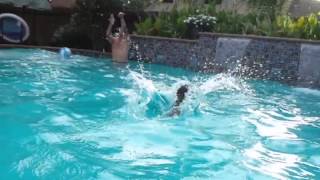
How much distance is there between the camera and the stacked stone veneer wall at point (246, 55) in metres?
13.6

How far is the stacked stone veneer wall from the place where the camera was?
1358 cm

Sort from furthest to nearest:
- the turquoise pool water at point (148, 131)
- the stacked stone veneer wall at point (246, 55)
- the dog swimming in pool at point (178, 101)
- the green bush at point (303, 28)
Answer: the green bush at point (303, 28) → the stacked stone veneer wall at point (246, 55) → the dog swimming in pool at point (178, 101) → the turquoise pool water at point (148, 131)

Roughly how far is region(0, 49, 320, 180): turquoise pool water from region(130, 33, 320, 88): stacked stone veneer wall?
1.29 m

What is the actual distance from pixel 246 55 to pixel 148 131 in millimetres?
8328

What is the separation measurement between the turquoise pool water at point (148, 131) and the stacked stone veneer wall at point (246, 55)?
1.29 metres

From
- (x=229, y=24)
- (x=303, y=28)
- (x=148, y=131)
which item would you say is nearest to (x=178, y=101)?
(x=148, y=131)

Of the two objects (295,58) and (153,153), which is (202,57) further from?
(153,153)

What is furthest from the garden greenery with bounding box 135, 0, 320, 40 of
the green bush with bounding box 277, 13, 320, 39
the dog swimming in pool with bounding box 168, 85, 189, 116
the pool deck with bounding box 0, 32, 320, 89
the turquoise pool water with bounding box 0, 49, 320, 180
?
the dog swimming in pool with bounding box 168, 85, 189, 116

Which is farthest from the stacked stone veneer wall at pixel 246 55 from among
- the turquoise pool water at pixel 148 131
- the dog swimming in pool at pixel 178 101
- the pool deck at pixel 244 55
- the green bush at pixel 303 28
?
the dog swimming in pool at pixel 178 101

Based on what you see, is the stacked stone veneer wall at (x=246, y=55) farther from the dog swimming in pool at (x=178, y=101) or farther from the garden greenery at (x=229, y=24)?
the dog swimming in pool at (x=178, y=101)

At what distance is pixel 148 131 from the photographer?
7.36 meters

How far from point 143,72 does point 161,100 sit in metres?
6.15

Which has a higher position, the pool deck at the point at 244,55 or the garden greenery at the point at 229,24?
the garden greenery at the point at 229,24

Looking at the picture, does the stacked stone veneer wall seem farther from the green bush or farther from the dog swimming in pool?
the dog swimming in pool
